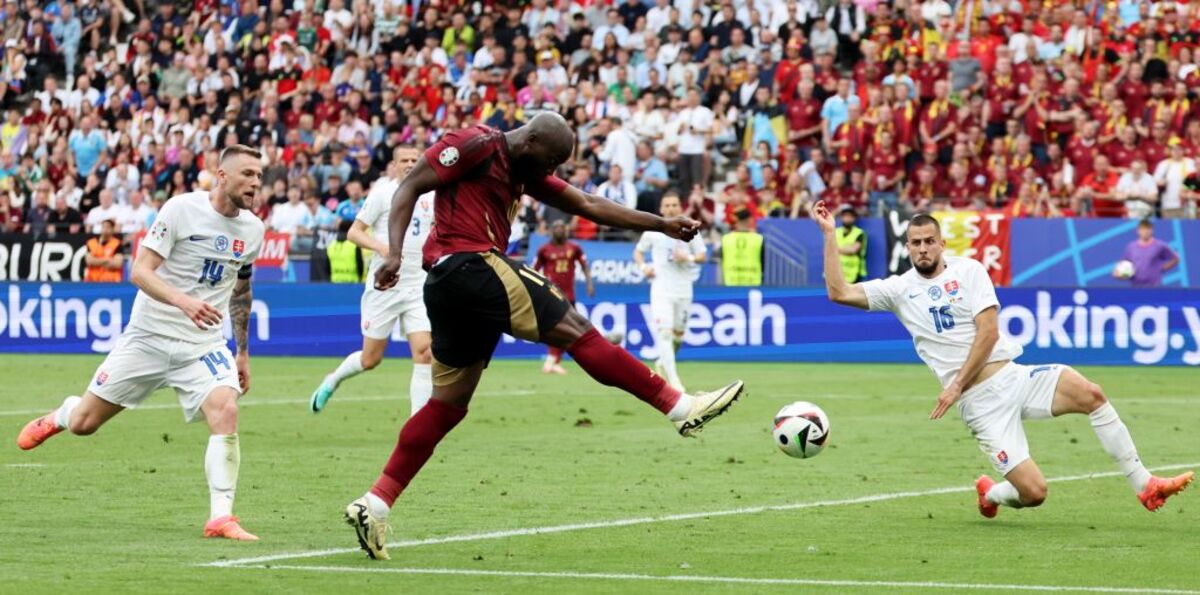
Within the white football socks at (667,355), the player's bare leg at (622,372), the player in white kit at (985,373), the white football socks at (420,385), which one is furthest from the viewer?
the white football socks at (667,355)

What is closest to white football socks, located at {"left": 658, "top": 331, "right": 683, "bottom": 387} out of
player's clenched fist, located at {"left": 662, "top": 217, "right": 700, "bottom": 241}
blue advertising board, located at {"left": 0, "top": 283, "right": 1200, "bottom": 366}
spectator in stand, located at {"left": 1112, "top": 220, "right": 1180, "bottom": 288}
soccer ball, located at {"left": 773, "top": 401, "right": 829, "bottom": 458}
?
blue advertising board, located at {"left": 0, "top": 283, "right": 1200, "bottom": 366}

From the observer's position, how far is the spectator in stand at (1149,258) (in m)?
26.7

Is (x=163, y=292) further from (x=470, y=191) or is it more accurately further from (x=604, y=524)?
(x=604, y=524)

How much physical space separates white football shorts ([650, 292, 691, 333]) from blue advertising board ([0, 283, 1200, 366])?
15.7 feet

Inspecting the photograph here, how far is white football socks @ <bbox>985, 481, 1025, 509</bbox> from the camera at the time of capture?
10898mm

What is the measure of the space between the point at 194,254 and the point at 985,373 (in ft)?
14.8

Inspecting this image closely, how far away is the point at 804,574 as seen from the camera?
29.0 feet

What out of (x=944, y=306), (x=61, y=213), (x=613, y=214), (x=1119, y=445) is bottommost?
(x=61, y=213)

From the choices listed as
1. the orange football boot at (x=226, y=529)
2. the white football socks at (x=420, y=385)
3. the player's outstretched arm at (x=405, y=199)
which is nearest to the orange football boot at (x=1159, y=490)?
the player's outstretched arm at (x=405, y=199)

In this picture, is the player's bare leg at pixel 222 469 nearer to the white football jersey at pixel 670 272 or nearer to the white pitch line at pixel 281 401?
the white pitch line at pixel 281 401

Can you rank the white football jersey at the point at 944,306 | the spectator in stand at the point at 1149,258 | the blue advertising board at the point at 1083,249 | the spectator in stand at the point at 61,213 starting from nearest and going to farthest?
the white football jersey at the point at 944,306, the spectator in stand at the point at 1149,258, the blue advertising board at the point at 1083,249, the spectator in stand at the point at 61,213

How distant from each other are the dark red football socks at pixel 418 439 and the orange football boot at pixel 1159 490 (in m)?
4.00

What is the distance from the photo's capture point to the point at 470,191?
9195 millimetres

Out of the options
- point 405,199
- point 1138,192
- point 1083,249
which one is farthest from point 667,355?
point 405,199
